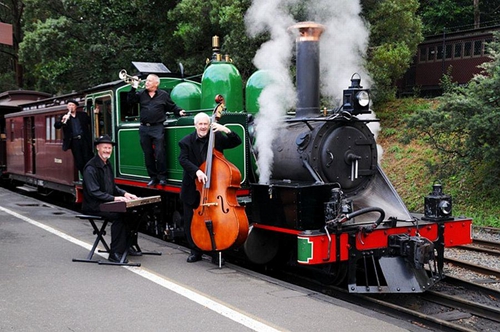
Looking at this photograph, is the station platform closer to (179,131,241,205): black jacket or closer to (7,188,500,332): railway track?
(7,188,500,332): railway track

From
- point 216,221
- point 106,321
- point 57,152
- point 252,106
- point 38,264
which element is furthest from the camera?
point 57,152

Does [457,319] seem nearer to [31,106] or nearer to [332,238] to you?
[332,238]

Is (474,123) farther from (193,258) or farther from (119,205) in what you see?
(119,205)

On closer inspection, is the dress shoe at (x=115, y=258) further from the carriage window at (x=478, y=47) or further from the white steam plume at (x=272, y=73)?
the carriage window at (x=478, y=47)

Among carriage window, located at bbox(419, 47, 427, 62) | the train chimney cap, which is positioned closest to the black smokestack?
the train chimney cap

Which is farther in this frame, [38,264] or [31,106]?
[31,106]

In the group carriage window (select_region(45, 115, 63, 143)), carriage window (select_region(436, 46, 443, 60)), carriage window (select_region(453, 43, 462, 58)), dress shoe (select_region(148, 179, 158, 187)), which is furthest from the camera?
carriage window (select_region(436, 46, 443, 60))

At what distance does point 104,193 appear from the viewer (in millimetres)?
6363

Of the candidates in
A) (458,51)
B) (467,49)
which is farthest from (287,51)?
(458,51)

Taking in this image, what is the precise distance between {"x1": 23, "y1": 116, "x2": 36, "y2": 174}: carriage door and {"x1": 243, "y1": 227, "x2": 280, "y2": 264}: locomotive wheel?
9.68 m

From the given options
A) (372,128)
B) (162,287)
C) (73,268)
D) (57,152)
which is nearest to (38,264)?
(73,268)

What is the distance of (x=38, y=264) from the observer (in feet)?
20.9

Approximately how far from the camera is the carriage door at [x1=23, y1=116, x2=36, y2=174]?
1427 cm

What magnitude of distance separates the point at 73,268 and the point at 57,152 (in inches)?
260
